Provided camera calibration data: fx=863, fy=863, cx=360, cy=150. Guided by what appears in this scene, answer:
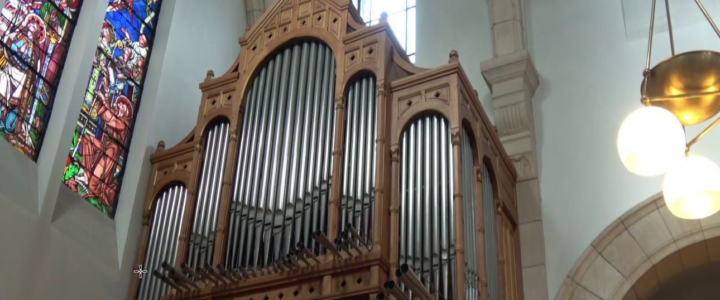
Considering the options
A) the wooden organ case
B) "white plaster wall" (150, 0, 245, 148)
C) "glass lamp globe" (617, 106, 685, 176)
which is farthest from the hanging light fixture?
"white plaster wall" (150, 0, 245, 148)

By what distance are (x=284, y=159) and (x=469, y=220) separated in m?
1.69

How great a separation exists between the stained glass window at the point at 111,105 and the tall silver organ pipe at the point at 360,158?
230cm

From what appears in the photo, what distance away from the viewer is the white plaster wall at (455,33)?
937cm

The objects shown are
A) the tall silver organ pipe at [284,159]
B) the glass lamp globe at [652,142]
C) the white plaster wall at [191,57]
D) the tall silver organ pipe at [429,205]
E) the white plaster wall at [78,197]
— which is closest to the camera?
the glass lamp globe at [652,142]

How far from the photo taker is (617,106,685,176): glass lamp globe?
3.61 metres

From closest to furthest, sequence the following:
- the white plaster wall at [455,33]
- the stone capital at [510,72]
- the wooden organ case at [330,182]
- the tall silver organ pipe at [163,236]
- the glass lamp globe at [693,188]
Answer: the glass lamp globe at [693,188] < the wooden organ case at [330,182] < the tall silver organ pipe at [163,236] < the stone capital at [510,72] < the white plaster wall at [455,33]

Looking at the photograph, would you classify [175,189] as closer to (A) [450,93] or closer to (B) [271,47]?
(B) [271,47]

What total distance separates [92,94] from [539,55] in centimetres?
455

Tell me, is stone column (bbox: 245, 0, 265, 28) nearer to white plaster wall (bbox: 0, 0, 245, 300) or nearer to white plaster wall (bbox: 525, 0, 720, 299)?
white plaster wall (bbox: 0, 0, 245, 300)

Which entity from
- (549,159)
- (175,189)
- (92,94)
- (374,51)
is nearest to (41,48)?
(92,94)

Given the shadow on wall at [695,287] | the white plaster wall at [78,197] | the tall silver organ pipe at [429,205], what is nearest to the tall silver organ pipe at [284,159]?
the tall silver organ pipe at [429,205]

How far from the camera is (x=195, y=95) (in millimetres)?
8977

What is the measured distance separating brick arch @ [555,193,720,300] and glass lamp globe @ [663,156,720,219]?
12.7ft

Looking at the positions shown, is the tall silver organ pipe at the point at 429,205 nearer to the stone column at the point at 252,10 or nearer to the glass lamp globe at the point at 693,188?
the glass lamp globe at the point at 693,188
